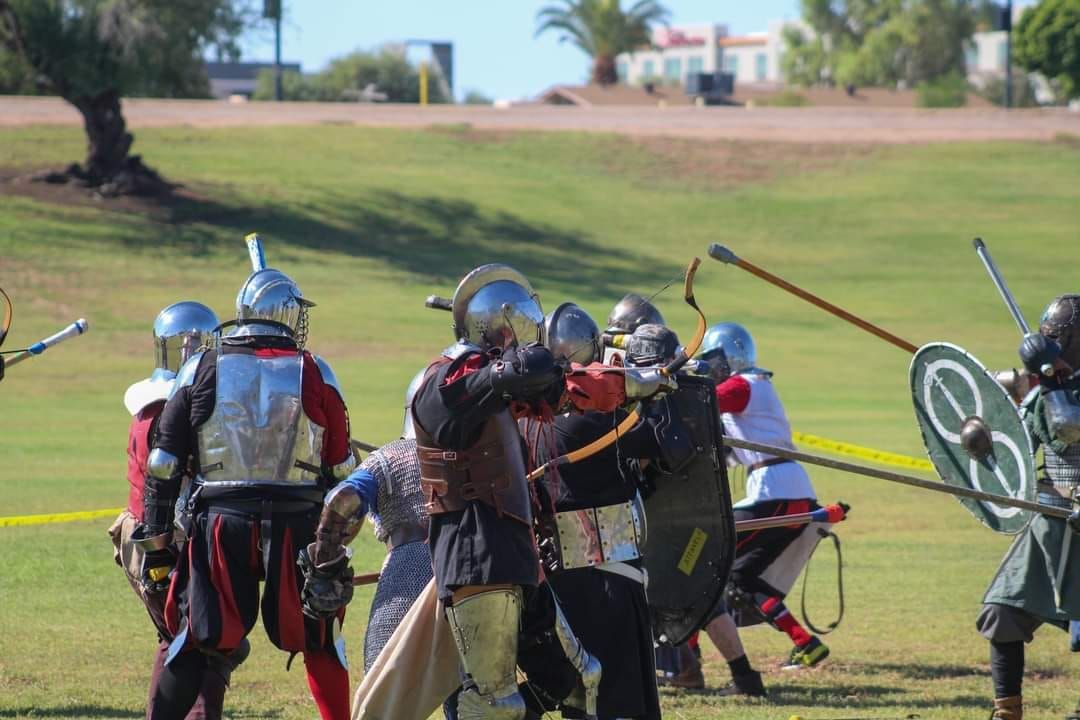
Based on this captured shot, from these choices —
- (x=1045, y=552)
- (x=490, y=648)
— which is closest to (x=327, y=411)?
(x=490, y=648)

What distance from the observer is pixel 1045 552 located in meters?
6.69

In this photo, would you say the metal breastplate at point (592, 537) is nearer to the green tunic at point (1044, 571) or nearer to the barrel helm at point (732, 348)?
the green tunic at point (1044, 571)

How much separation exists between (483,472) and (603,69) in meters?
68.4

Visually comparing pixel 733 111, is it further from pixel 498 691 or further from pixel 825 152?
pixel 498 691

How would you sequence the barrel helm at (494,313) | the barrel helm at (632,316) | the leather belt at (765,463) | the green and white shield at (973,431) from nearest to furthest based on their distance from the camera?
the barrel helm at (494,313) < the green and white shield at (973,431) < the barrel helm at (632,316) < the leather belt at (765,463)

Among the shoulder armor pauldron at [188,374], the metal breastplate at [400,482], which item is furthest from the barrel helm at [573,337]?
the shoulder armor pauldron at [188,374]

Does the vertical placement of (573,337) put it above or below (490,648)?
above

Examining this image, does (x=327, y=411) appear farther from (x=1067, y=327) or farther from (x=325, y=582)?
(x=1067, y=327)

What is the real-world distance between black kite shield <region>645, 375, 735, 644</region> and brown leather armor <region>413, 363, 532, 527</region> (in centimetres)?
84

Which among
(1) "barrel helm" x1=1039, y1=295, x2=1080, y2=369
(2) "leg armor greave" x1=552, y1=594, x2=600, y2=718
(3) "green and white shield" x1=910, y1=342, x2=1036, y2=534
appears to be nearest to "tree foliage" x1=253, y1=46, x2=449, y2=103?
(3) "green and white shield" x1=910, y1=342, x2=1036, y2=534

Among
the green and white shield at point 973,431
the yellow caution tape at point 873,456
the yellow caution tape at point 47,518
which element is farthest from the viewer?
the yellow caution tape at point 873,456

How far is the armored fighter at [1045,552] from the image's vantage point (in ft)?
21.6

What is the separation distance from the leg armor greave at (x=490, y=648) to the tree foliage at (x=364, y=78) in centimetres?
6946

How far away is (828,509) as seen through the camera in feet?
25.5
